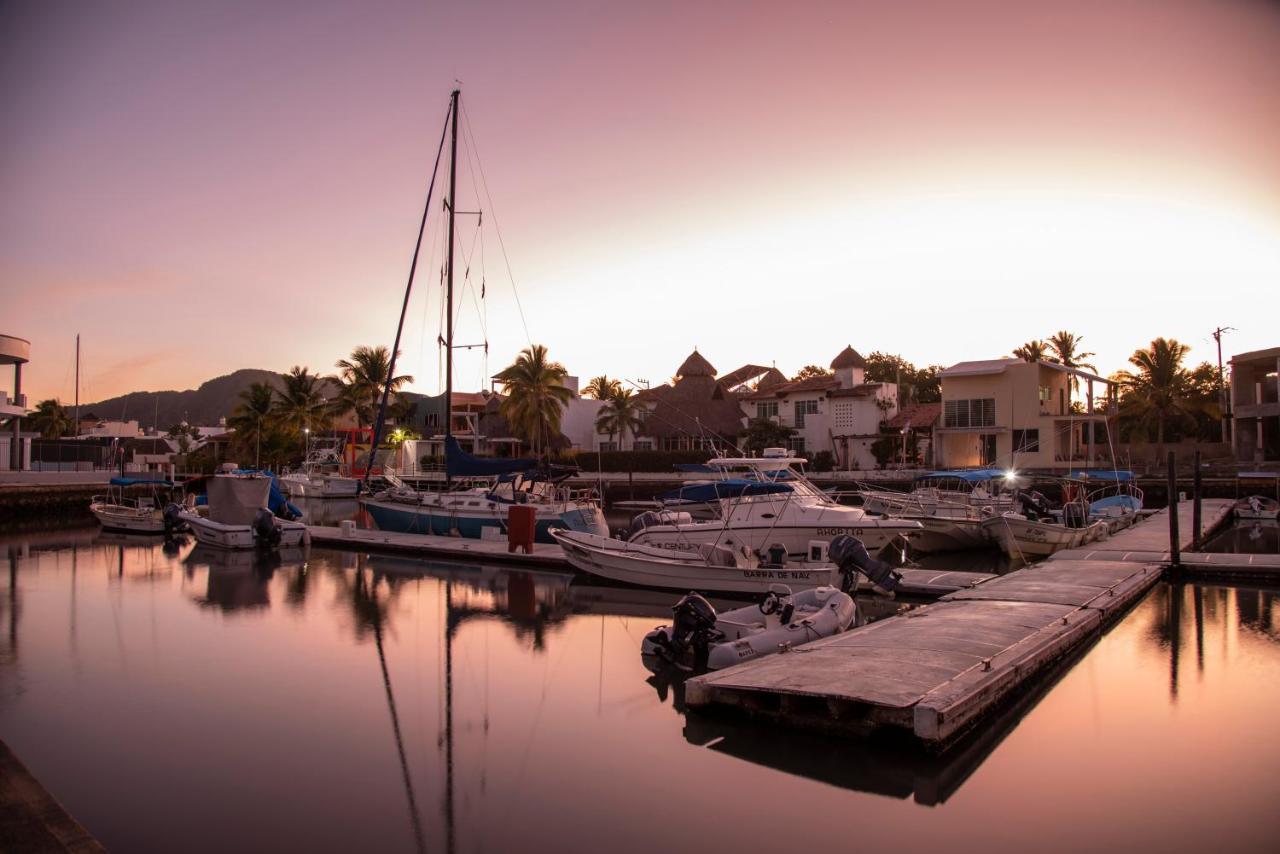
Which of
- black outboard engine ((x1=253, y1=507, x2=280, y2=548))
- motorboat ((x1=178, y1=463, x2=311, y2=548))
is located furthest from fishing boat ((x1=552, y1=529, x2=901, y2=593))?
black outboard engine ((x1=253, y1=507, x2=280, y2=548))

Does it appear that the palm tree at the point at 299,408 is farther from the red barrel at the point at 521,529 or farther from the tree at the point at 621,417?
the red barrel at the point at 521,529

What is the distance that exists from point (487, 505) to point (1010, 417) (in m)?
34.9

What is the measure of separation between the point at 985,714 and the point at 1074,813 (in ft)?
7.41

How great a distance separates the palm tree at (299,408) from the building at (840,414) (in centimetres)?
3791

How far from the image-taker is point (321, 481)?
59219 millimetres

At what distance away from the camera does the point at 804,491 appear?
74.0 feet

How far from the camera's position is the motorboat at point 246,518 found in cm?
2872

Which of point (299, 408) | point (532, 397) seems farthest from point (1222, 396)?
point (299, 408)

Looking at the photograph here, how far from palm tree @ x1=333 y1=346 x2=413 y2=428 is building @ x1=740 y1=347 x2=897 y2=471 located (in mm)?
33391

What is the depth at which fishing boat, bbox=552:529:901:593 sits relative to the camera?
A: 17297 millimetres

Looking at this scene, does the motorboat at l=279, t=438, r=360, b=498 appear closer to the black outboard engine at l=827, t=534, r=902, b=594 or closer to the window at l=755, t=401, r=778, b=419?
the window at l=755, t=401, r=778, b=419

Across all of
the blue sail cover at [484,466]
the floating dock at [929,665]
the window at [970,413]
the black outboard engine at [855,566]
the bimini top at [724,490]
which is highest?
the window at [970,413]

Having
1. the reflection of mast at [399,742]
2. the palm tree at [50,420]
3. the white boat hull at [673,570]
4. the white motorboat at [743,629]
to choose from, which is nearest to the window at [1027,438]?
the white boat hull at [673,570]

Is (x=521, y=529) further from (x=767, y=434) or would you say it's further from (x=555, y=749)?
(x=767, y=434)
